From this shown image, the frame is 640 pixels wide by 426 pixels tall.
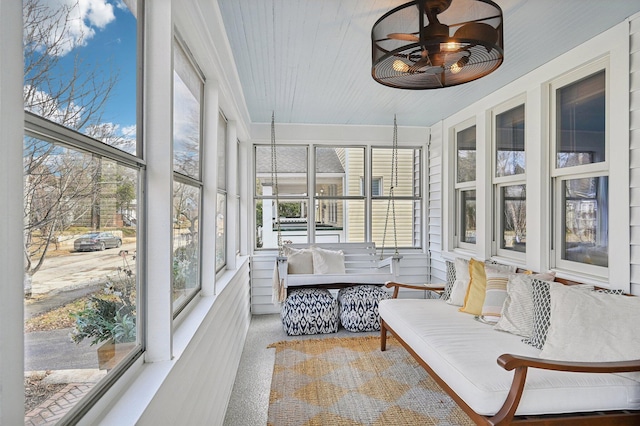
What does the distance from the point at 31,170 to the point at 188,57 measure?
1566 mm

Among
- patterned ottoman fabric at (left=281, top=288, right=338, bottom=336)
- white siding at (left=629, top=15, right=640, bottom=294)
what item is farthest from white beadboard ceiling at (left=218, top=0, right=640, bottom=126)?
patterned ottoman fabric at (left=281, top=288, right=338, bottom=336)

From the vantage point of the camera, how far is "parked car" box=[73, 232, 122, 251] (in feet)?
3.15

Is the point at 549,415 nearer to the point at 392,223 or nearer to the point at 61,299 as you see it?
the point at 61,299

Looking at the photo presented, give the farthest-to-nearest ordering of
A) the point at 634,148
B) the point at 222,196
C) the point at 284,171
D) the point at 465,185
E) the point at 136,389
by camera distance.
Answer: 1. the point at 284,171
2. the point at 465,185
3. the point at 222,196
4. the point at 634,148
5. the point at 136,389

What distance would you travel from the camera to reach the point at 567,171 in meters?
3.03

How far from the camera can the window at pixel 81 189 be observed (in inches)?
30.4

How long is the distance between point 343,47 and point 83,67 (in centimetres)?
213

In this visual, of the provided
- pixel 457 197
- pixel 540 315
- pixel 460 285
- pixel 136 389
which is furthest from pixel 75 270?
pixel 457 197

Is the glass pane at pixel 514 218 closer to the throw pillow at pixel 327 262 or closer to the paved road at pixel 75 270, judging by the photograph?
the throw pillow at pixel 327 262

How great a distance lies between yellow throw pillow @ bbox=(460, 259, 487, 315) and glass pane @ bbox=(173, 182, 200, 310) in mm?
2315

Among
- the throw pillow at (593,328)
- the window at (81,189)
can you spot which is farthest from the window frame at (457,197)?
the window at (81,189)

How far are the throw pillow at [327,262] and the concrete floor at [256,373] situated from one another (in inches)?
28.4

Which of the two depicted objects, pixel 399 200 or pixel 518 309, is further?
pixel 399 200

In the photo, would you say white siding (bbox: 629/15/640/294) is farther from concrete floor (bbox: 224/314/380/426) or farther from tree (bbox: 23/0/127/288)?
tree (bbox: 23/0/127/288)
